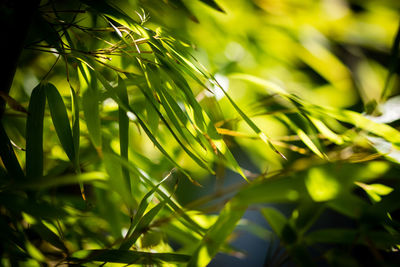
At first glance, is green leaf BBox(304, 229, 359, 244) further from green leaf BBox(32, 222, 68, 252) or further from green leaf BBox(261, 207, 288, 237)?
green leaf BBox(32, 222, 68, 252)

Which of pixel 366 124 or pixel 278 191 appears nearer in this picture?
pixel 278 191

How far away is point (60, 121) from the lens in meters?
0.34

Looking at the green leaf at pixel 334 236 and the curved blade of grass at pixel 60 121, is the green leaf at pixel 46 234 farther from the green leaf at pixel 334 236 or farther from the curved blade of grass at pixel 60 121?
the green leaf at pixel 334 236

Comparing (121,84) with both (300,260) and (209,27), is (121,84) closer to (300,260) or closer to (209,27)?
(300,260)

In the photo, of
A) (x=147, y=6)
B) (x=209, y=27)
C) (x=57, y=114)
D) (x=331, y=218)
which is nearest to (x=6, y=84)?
(x=57, y=114)

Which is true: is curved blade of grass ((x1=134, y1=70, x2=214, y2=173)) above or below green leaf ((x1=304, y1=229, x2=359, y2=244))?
above

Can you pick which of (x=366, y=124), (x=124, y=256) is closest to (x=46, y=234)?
(x=124, y=256)

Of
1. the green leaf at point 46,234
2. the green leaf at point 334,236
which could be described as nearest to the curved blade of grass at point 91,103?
the green leaf at point 46,234

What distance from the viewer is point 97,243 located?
489 mm

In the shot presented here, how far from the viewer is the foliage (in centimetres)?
28

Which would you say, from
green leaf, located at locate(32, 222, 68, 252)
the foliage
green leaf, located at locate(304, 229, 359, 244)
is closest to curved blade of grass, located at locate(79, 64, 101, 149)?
the foliage

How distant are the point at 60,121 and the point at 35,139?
4cm

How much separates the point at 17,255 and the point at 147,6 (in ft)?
1.40

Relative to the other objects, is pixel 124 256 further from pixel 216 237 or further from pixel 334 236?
pixel 334 236
